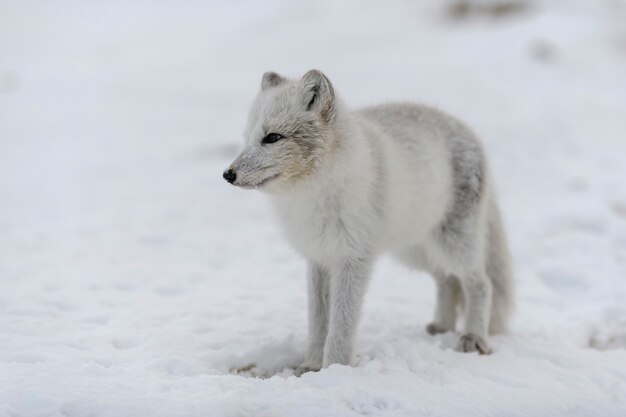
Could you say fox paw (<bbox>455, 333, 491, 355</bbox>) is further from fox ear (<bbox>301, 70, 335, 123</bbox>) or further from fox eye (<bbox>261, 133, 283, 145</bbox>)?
fox eye (<bbox>261, 133, 283, 145</bbox>)

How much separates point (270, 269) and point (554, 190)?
3.80m

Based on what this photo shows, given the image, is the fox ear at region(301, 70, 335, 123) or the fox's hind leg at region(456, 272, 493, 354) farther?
the fox's hind leg at region(456, 272, 493, 354)

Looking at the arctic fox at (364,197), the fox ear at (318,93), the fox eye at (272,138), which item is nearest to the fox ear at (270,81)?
the arctic fox at (364,197)

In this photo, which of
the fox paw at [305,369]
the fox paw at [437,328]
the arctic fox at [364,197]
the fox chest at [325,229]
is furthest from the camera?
the fox paw at [437,328]

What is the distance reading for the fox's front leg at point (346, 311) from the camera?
3848 millimetres

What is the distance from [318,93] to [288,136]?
0.97ft

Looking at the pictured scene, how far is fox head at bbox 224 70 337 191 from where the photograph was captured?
3.57 meters

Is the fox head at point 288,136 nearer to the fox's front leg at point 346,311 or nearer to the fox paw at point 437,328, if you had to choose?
the fox's front leg at point 346,311

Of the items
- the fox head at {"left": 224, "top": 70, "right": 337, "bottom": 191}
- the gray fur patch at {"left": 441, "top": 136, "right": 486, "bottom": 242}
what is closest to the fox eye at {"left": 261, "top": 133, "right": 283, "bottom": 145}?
the fox head at {"left": 224, "top": 70, "right": 337, "bottom": 191}

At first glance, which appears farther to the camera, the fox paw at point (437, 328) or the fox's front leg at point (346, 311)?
the fox paw at point (437, 328)

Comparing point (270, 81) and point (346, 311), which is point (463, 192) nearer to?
point (346, 311)

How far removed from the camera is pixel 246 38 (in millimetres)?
15312

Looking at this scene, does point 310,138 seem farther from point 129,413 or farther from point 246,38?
point 246,38

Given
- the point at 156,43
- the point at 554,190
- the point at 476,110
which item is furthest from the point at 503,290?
the point at 156,43
